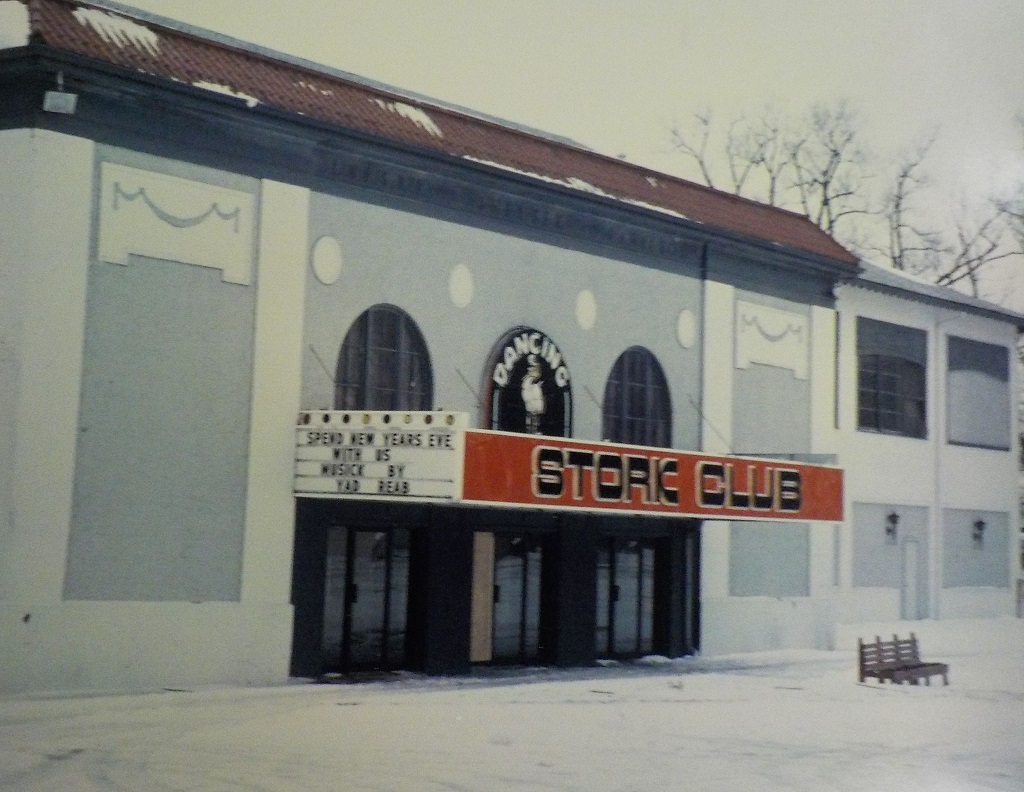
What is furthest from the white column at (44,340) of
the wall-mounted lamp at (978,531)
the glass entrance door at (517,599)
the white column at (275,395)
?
the wall-mounted lamp at (978,531)

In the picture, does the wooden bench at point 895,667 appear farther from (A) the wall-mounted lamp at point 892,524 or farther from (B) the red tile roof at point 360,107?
(A) the wall-mounted lamp at point 892,524

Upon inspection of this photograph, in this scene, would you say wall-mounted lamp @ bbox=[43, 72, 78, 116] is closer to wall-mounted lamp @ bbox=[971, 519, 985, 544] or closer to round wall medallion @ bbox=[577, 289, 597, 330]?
round wall medallion @ bbox=[577, 289, 597, 330]

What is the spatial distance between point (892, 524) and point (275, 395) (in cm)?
1689

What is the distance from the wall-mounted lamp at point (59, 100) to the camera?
15578mm

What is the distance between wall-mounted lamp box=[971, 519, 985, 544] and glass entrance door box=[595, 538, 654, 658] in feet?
40.5

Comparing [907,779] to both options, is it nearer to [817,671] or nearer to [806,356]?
[817,671]

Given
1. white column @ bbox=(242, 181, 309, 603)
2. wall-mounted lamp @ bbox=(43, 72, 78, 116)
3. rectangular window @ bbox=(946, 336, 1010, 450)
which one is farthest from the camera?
rectangular window @ bbox=(946, 336, 1010, 450)

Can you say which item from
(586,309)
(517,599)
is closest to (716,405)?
(586,309)

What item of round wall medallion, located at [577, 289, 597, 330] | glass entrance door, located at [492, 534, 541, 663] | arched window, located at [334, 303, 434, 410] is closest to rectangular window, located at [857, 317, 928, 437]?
round wall medallion, located at [577, 289, 597, 330]

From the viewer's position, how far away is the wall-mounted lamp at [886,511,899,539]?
97.1ft

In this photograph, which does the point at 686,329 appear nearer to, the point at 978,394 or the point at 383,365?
the point at 383,365

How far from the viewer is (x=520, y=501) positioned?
17281 millimetres

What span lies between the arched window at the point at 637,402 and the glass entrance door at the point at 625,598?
5.92ft

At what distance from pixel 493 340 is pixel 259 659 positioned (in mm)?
5990
